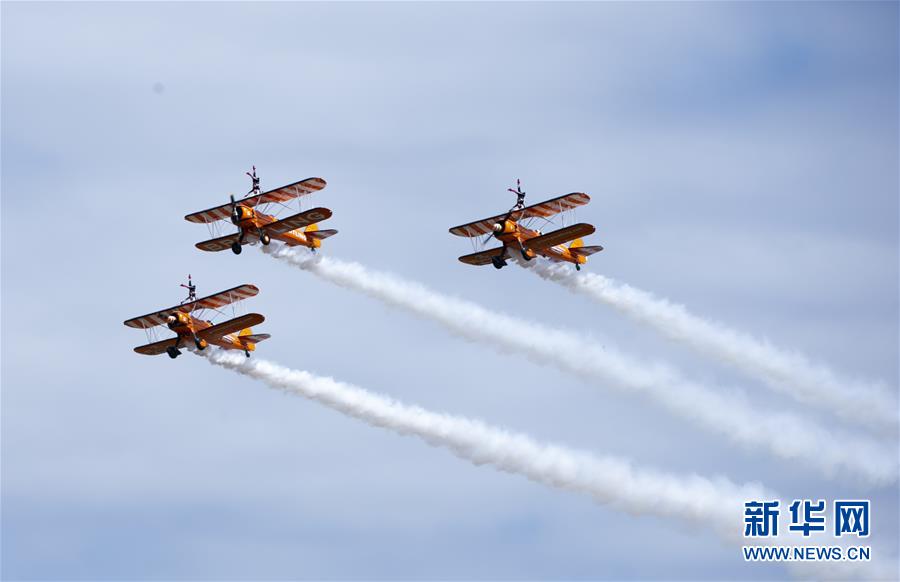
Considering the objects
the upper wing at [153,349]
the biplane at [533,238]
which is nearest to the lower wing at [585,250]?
the biplane at [533,238]

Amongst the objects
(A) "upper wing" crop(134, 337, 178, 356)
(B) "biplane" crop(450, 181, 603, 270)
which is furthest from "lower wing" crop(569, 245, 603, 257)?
(A) "upper wing" crop(134, 337, 178, 356)

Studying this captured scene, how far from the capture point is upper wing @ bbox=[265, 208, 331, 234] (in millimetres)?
110875

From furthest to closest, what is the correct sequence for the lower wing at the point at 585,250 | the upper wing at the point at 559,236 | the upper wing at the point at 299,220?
the lower wing at the point at 585,250 < the upper wing at the point at 299,220 < the upper wing at the point at 559,236

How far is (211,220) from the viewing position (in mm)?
120125

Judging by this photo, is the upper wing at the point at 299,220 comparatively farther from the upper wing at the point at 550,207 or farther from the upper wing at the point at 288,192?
the upper wing at the point at 550,207

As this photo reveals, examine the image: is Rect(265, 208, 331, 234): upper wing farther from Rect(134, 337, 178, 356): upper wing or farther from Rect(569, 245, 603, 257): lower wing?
Rect(569, 245, 603, 257): lower wing

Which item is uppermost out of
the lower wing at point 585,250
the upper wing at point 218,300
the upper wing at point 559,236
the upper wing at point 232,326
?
the lower wing at point 585,250

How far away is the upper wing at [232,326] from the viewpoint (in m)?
111

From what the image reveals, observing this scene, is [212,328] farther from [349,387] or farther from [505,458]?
[505,458]

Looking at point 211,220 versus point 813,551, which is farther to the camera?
point 211,220

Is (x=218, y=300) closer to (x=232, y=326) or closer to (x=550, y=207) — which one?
(x=232, y=326)

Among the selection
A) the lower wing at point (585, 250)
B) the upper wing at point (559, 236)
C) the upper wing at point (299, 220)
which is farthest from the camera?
the lower wing at point (585, 250)

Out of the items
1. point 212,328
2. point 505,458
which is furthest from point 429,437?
point 212,328

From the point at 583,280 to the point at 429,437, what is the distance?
10.5 metres
